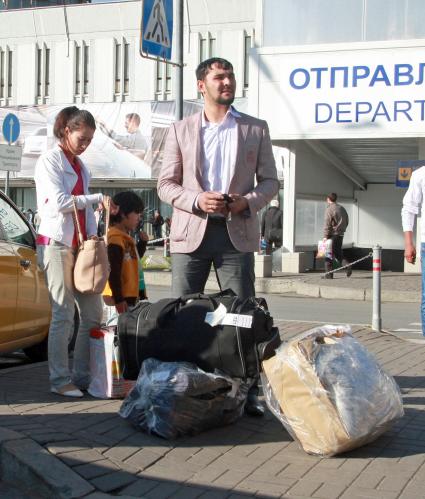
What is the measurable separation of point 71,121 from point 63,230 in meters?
0.74

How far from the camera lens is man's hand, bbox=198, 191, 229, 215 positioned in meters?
4.65

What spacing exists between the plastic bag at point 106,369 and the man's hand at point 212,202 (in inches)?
46.6

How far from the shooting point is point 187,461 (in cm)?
421

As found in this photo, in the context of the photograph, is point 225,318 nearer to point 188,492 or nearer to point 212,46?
point 188,492

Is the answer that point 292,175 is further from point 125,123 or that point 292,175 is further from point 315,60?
point 125,123

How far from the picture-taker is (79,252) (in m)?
5.37

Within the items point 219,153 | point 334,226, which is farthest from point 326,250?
point 219,153

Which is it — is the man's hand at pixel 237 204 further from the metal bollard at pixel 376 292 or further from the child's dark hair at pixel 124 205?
the metal bollard at pixel 376 292

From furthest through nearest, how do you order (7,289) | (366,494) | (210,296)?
(7,289), (210,296), (366,494)

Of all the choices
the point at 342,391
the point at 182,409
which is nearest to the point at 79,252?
the point at 182,409

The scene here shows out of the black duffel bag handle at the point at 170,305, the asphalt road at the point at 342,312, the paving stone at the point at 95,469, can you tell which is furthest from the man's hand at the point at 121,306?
the asphalt road at the point at 342,312

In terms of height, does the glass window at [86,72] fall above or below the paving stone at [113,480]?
above

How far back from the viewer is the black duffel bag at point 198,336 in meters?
4.54

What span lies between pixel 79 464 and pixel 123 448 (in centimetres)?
34
